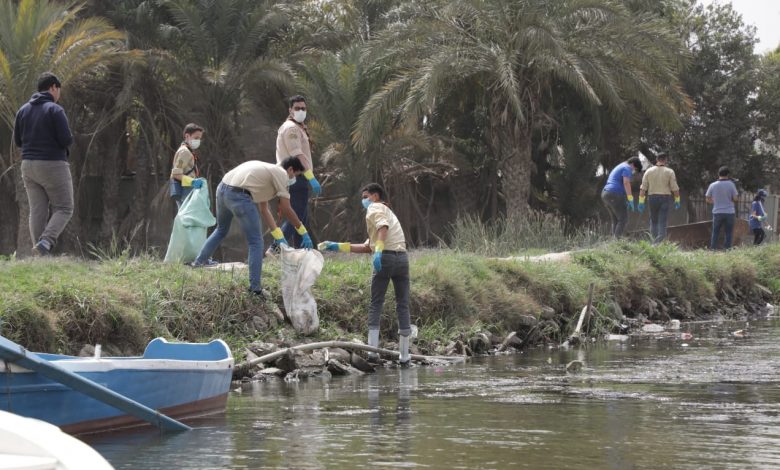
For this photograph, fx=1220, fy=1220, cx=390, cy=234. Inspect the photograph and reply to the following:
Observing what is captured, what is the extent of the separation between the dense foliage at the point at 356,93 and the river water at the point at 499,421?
11.6 m

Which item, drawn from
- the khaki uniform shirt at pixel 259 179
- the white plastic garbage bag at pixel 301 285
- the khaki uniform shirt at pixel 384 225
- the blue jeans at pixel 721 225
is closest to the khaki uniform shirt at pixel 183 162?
the khaki uniform shirt at pixel 259 179

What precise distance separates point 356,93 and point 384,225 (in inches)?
560

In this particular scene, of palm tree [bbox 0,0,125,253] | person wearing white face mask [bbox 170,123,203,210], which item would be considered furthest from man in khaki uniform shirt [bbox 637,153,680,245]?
person wearing white face mask [bbox 170,123,203,210]

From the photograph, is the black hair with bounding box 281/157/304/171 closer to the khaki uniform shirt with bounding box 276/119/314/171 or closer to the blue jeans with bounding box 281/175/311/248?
the khaki uniform shirt with bounding box 276/119/314/171

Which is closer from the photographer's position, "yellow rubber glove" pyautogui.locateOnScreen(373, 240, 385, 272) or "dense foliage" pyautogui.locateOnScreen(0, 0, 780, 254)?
"yellow rubber glove" pyautogui.locateOnScreen(373, 240, 385, 272)

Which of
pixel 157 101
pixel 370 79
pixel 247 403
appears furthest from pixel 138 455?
pixel 157 101

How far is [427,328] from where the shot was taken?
1552cm

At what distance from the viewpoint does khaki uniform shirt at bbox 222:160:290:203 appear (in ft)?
44.3

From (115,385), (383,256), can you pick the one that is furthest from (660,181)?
(115,385)

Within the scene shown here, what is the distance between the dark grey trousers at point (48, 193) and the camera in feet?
45.1

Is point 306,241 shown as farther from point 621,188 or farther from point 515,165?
point 515,165

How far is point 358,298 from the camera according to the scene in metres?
15.1

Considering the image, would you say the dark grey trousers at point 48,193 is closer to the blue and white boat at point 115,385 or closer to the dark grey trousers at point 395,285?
the dark grey trousers at point 395,285

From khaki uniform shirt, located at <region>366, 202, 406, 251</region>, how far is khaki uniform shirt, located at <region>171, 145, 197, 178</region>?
11.2ft
